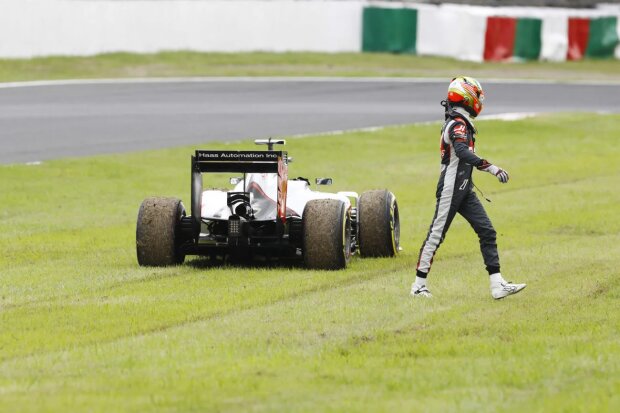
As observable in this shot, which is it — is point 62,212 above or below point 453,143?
below

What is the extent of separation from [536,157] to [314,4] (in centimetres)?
1850

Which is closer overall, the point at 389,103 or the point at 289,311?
the point at 289,311

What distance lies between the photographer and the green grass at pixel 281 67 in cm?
3700

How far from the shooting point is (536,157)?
25422 millimetres

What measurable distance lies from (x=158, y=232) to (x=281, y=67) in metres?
28.7

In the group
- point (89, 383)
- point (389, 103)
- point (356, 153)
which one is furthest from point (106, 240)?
point (389, 103)

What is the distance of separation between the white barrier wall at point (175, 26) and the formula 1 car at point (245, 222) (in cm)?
2371

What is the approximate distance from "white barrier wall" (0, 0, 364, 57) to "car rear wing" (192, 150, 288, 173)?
2378 centimetres

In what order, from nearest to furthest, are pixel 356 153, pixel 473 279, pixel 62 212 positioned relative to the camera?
1. pixel 473 279
2. pixel 62 212
3. pixel 356 153

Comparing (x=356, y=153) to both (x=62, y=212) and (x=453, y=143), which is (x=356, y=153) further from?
(x=453, y=143)

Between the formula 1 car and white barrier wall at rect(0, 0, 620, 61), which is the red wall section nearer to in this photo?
white barrier wall at rect(0, 0, 620, 61)

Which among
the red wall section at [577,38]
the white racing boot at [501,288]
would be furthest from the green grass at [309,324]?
the red wall section at [577,38]

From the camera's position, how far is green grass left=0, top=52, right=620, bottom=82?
37000mm

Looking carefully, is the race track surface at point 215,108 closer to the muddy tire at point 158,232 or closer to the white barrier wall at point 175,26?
the white barrier wall at point 175,26
